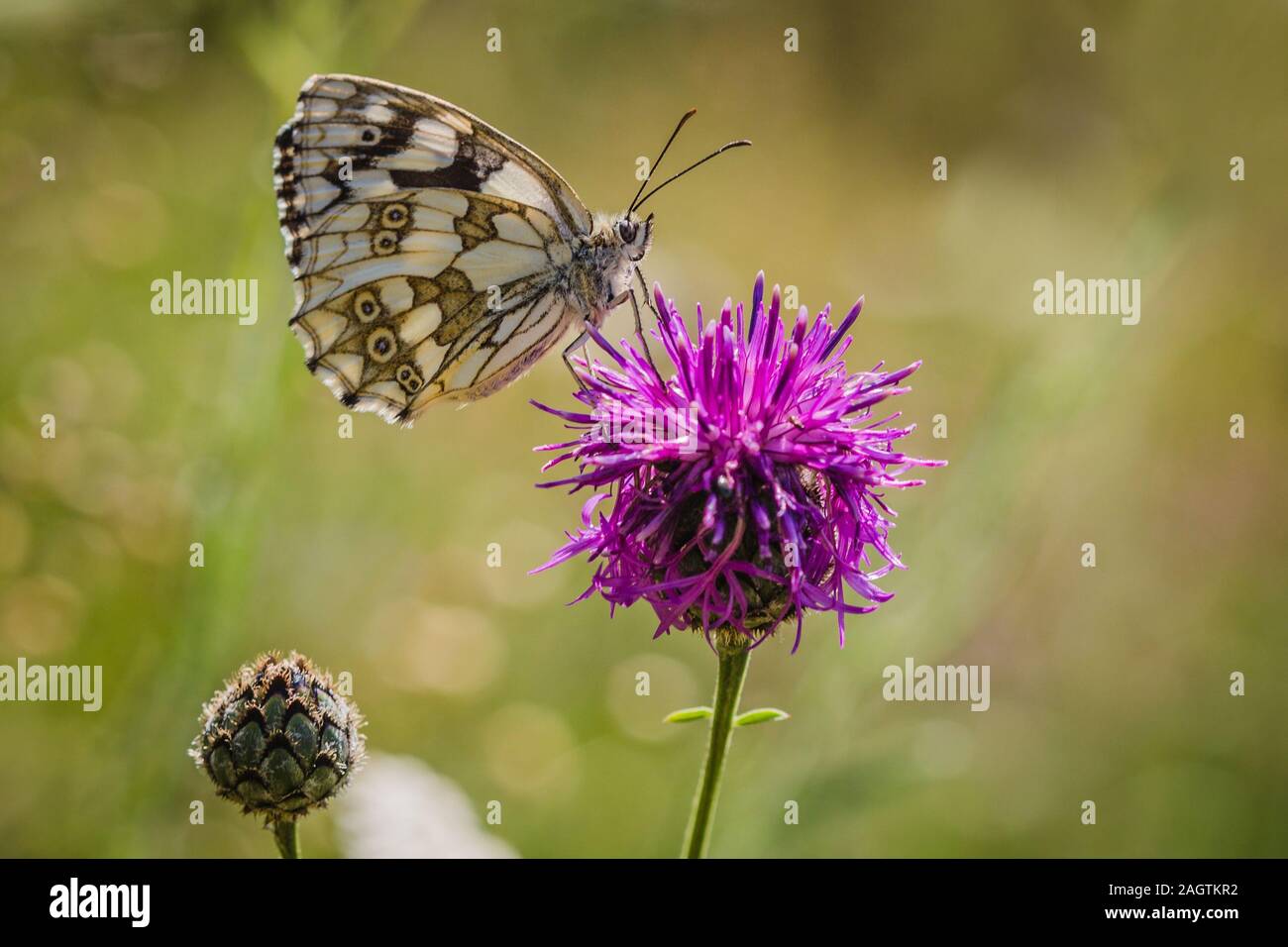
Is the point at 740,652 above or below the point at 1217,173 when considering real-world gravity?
below

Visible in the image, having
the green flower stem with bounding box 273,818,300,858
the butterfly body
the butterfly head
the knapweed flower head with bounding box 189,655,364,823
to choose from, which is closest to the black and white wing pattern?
the butterfly body

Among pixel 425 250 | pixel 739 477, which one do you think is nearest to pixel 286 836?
pixel 739 477

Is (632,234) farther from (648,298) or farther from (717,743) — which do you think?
(717,743)

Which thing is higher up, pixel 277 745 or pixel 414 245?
pixel 414 245

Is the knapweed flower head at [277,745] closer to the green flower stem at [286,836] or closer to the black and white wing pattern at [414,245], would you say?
the green flower stem at [286,836]

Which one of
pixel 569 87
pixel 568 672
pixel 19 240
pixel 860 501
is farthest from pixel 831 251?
pixel 860 501

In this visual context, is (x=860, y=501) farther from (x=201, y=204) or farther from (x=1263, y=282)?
(x=1263, y=282)

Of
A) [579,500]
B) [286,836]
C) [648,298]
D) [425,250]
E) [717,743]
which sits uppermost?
[425,250]
